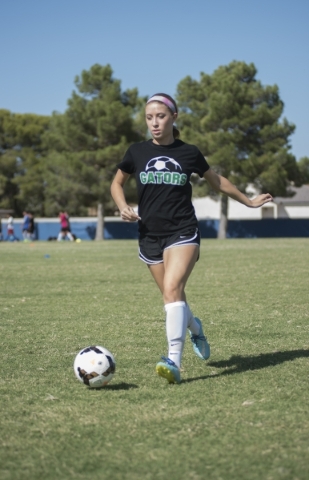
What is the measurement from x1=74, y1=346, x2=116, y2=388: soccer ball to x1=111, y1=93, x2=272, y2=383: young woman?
57cm

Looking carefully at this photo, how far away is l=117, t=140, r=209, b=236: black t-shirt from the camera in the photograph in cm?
613

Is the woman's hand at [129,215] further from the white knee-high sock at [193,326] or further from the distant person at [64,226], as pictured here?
the distant person at [64,226]

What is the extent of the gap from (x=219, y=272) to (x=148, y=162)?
40.0ft

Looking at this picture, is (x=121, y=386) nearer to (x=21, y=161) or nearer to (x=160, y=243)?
(x=160, y=243)

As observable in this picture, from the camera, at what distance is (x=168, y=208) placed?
616 cm

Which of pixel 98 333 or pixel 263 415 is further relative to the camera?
pixel 98 333

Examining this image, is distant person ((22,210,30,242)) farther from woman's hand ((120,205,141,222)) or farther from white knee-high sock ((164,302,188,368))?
white knee-high sock ((164,302,188,368))

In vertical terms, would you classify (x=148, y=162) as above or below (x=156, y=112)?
below

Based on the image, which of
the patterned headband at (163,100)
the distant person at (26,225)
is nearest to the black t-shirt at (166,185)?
the patterned headband at (163,100)

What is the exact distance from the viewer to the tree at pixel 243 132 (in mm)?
55688

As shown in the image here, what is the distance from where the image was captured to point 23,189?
72.9 metres

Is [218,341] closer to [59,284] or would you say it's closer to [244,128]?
[59,284]

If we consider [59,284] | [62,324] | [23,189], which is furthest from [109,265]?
[23,189]

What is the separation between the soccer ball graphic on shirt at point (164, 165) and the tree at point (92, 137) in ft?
166
